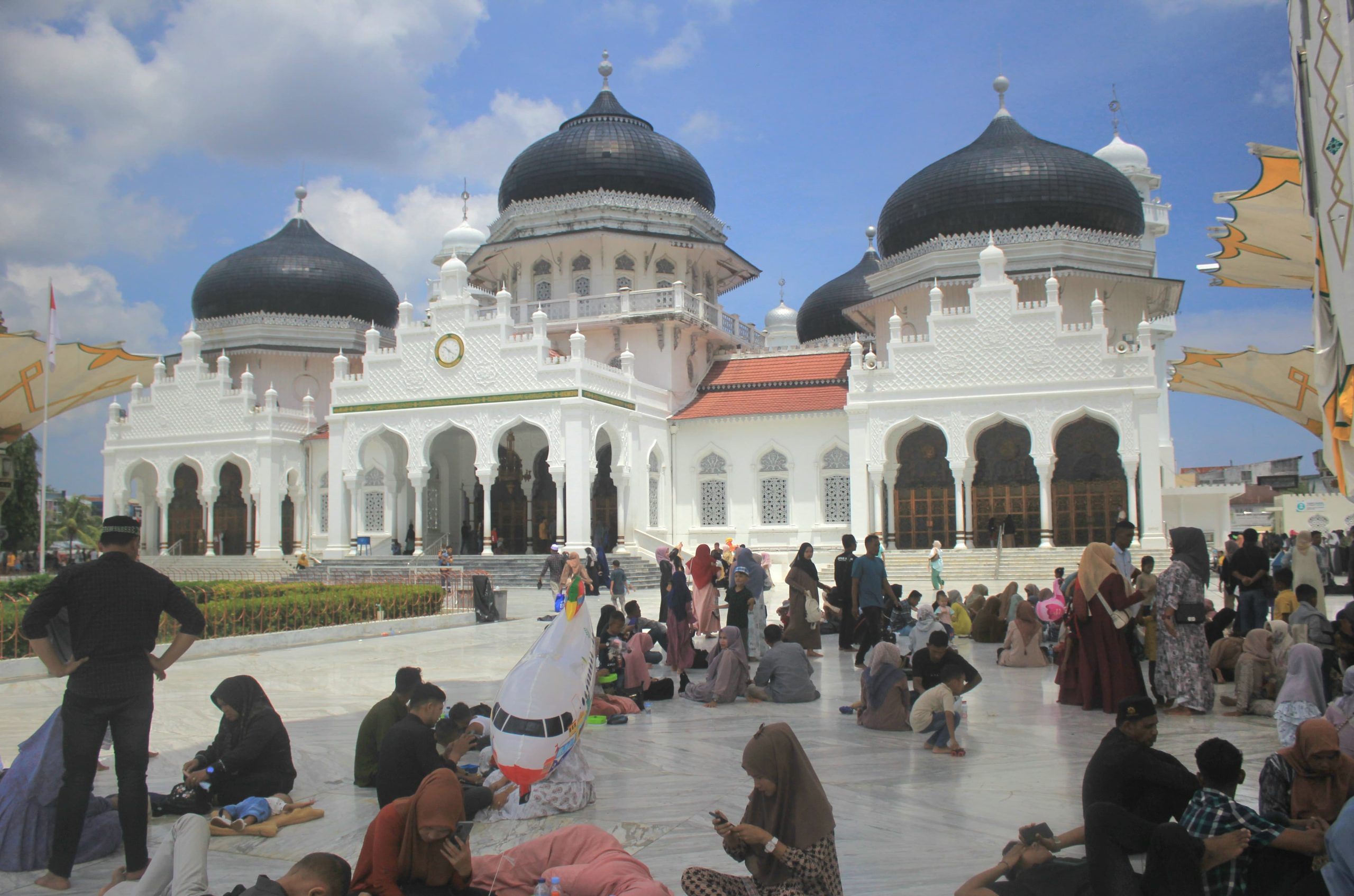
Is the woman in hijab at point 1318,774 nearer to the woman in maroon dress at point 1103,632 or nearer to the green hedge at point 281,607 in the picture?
the woman in maroon dress at point 1103,632

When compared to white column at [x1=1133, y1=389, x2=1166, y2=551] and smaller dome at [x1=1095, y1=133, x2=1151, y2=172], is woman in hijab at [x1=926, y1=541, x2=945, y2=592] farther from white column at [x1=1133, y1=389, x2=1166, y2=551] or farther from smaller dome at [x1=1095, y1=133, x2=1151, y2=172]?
smaller dome at [x1=1095, y1=133, x2=1151, y2=172]

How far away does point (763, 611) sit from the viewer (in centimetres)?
1152

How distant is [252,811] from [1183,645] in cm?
655

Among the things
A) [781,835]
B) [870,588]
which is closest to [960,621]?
[870,588]

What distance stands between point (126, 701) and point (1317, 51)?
6.72 meters

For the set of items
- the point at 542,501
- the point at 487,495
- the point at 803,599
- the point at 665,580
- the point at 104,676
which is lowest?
the point at 803,599

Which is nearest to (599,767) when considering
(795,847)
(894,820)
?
(894,820)

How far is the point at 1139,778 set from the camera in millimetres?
4383

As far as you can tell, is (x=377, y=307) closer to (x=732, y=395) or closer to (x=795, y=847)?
(x=732, y=395)

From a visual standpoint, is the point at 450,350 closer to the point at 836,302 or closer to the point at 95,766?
the point at 836,302

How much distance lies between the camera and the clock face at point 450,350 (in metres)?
25.4

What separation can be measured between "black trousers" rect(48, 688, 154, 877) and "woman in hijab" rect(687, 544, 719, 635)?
8058 millimetres

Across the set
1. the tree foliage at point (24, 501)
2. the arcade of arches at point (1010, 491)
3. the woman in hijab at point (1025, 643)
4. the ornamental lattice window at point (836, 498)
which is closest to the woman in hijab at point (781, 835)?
the woman in hijab at point (1025, 643)

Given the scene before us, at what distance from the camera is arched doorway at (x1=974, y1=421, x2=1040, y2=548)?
75.1 feet
